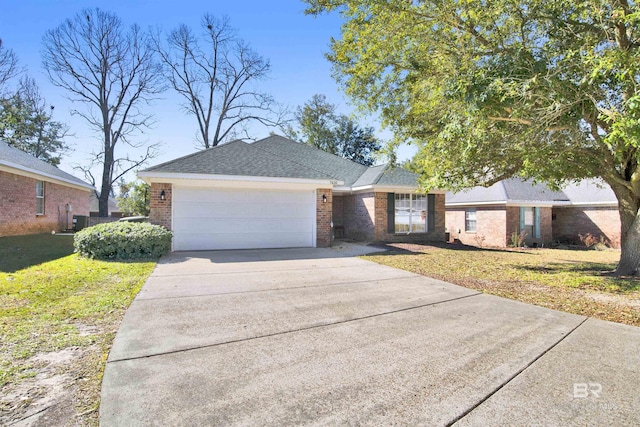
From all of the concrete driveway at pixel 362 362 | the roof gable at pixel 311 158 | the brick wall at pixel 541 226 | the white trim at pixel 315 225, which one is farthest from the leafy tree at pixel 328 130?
the concrete driveway at pixel 362 362

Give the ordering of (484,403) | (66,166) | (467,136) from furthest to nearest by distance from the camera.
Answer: (66,166) < (467,136) < (484,403)

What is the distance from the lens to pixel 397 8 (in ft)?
24.6

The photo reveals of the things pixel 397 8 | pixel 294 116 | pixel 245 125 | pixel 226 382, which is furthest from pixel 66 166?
pixel 226 382

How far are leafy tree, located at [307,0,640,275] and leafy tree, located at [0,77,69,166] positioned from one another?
3108 centimetres

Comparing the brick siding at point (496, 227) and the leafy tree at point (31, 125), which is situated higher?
the leafy tree at point (31, 125)

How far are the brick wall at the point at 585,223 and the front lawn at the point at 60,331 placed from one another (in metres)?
22.0

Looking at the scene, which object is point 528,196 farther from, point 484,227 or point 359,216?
point 359,216

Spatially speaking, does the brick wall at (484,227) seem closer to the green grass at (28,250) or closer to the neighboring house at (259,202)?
the neighboring house at (259,202)

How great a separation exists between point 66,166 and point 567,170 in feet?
125

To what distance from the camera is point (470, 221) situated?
19484 millimetres

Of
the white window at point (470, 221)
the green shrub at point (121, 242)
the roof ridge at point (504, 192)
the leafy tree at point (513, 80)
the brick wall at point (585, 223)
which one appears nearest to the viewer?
the leafy tree at point (513, 80)

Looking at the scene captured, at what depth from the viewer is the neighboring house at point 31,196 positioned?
1311cm

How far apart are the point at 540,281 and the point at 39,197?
20281 mm

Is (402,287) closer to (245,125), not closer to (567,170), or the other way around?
(567,170)
